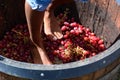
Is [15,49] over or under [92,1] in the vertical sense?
under

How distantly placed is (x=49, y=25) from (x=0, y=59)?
87 centimetres

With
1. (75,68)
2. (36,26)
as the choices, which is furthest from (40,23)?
(75,68)

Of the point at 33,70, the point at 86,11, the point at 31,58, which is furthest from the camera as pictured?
the point at 86,11

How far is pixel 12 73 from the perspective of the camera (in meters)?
1.56

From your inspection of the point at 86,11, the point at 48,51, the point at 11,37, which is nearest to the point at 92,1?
the point at 86,11

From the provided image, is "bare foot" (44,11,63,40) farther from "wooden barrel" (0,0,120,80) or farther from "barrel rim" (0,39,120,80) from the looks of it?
"barrel rim" (0,39,120,80)

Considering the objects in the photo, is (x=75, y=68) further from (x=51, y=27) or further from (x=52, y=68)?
(x=51, y=27)

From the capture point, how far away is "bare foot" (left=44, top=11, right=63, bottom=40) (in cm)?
235

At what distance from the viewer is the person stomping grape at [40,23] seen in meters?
1.77

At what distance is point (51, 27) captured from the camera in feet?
7.77

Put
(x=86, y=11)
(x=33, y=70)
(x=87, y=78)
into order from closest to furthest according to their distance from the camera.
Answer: (x=33, y=70) < (x=87, y=78) < (x=86, y=11)

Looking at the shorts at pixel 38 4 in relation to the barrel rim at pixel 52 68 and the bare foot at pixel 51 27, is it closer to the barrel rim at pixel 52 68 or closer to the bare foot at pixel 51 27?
the barrel rim at pixel 52 68

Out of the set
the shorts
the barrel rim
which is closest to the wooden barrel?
the barrel rim

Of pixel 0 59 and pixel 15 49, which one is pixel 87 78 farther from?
pixel 15 49
